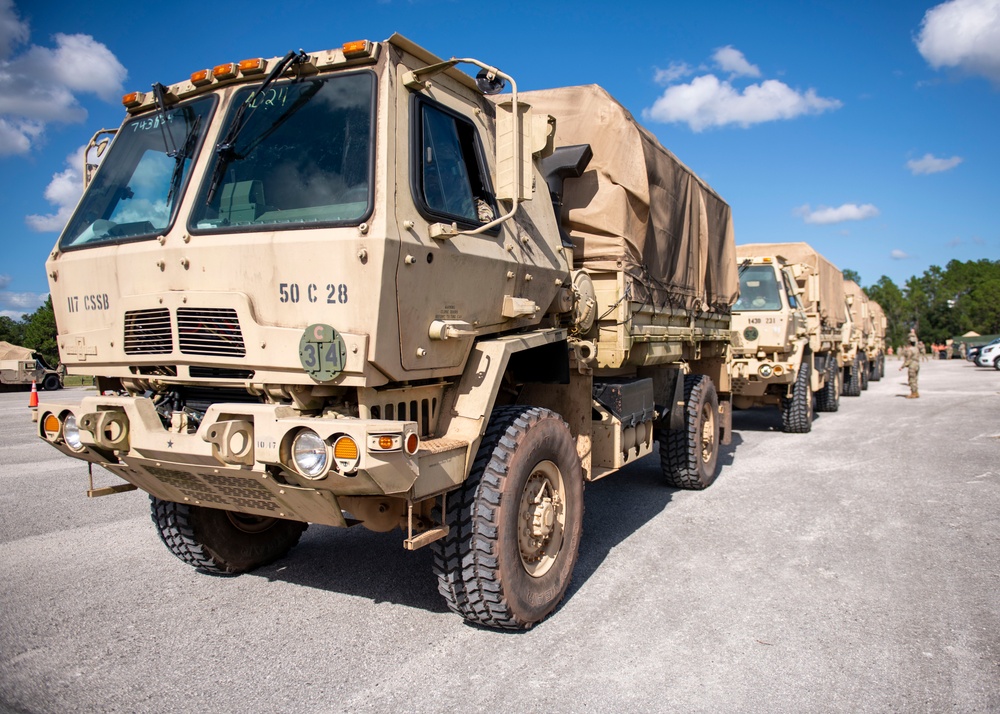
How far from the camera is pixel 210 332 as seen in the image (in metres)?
3.55

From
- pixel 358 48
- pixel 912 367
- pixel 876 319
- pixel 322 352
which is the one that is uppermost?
pixel 358 48

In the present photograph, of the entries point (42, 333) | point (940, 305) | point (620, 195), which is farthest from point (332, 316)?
point (940, 305)

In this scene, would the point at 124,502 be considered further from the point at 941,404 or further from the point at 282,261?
the point at 941,404

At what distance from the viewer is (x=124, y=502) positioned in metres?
7.52

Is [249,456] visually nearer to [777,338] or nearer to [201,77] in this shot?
[201,77]

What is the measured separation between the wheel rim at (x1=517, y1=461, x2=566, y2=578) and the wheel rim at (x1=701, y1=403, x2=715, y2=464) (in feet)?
12.5

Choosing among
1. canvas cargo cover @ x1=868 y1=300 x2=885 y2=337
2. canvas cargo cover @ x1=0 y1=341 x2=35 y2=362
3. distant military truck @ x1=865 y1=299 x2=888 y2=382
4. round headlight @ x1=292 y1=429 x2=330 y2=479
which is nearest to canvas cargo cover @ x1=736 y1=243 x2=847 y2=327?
distant military truck @ x1=865 y1=299 x2=888 y2=382

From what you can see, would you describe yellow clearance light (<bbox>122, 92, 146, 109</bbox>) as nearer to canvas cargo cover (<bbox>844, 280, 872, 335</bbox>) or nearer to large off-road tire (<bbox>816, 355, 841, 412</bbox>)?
large off-road tire (<bbox>816, 355, 841, 412</bbox>)

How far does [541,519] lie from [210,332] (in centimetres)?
210

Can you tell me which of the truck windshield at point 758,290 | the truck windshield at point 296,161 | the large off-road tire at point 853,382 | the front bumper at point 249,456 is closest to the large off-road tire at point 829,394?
the truck windshield at point 758,290

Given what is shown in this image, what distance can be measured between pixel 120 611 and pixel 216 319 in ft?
6.85

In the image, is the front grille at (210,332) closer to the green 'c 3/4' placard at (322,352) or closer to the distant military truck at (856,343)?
the green 'c 3/4' placard at (322,352)

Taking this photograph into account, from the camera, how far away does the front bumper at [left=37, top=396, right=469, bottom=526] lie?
3115mm

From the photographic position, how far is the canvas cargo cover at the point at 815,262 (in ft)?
46.9
